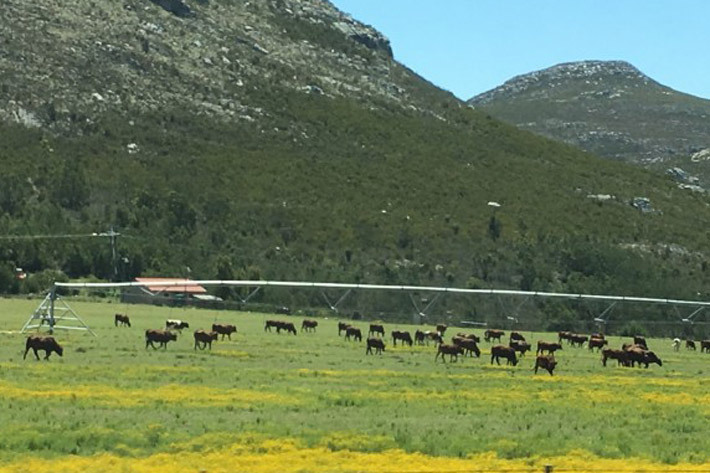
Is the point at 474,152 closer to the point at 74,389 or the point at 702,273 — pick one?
the point at 702,273

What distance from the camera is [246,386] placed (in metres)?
39.0

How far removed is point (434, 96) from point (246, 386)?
5815 inches

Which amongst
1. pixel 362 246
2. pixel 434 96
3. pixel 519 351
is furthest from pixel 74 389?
pixel 434 96

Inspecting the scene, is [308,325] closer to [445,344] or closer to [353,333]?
[353,333]

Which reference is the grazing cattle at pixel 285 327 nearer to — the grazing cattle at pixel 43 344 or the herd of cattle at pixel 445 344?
the herd of cattle at pixel 445 344

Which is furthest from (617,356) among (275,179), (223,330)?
(275,179)

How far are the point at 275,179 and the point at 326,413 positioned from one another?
10631cm

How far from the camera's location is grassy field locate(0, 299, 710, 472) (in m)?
25.4

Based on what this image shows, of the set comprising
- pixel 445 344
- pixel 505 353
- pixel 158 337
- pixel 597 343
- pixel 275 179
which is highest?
pixel 275 179

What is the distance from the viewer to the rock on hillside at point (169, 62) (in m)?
140

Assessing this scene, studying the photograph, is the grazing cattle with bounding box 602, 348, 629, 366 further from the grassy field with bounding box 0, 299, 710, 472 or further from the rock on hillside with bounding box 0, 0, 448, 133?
the rock on hillside with bounding box 0, 0, 448, 133

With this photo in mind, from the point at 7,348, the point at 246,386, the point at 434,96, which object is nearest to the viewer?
the point at 246,386

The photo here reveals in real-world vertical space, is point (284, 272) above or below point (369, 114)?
below

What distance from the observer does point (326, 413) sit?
32.9 m
